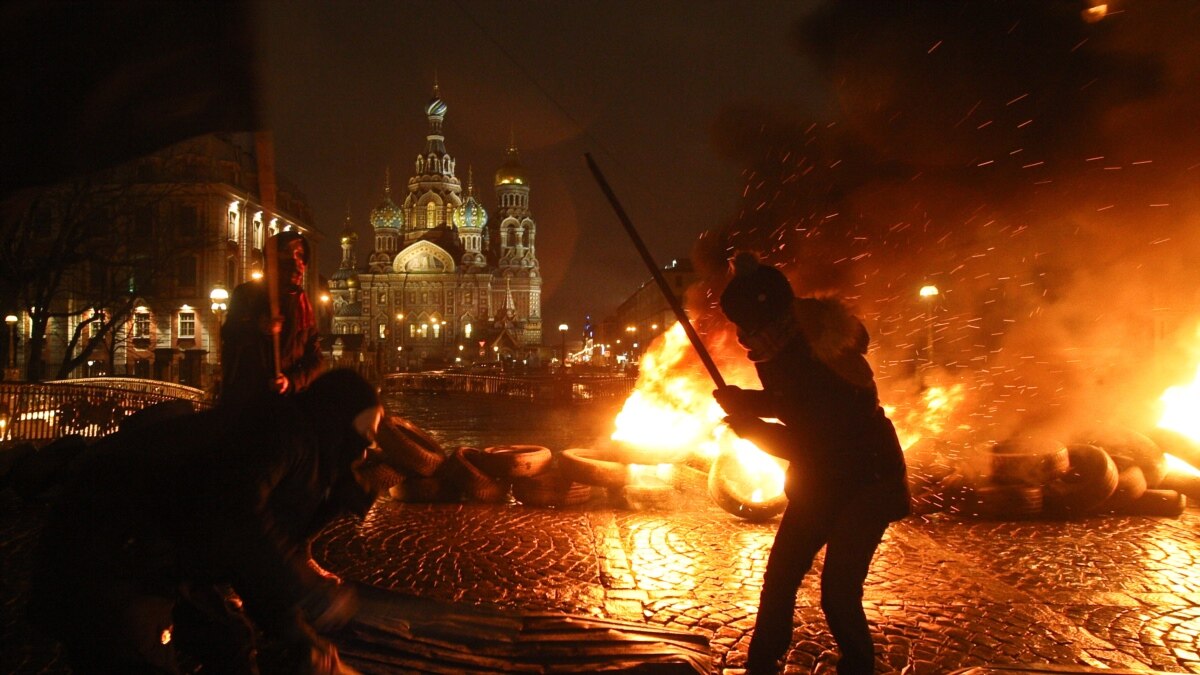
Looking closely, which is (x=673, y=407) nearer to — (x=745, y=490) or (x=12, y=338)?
(x=745, y=490)

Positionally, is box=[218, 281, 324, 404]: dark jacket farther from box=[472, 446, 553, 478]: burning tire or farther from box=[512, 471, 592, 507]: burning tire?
box=[512, 471, 592, 507]: burning tire

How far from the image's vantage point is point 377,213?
120 metres

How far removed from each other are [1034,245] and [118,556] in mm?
11579

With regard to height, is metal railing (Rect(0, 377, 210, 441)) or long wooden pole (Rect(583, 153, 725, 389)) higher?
Answer: long wooden pole (Rect(583, 153, 725, 389))

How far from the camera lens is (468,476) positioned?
8.51 m

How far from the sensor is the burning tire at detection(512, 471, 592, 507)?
8.35 m

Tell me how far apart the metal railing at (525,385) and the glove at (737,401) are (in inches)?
741

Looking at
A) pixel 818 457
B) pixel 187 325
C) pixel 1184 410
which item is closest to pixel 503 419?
pixel 1184 410

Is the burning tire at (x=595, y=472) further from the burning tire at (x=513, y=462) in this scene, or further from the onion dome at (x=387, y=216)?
the onion dome at (x=387, y=216)

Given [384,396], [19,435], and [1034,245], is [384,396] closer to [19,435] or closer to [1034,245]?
[19,435]

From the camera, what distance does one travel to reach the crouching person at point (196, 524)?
254cm

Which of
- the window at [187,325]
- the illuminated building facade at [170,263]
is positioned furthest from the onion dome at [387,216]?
the window at [187,325]

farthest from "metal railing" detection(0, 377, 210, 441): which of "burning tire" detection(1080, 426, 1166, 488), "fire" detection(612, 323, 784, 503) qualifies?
"burning tire" detection(1080, 426, 1166, 488)

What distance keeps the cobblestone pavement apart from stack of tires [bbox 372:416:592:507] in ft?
0.83
